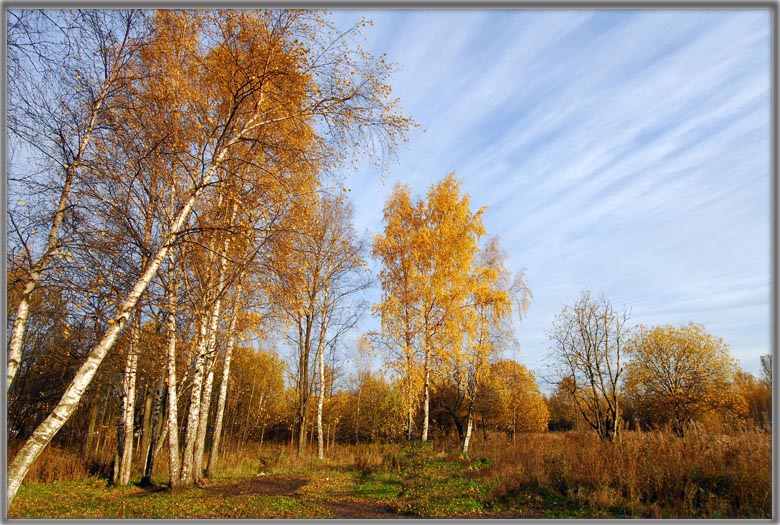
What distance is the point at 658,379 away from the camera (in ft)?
81.7

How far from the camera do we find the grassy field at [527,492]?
7121 mm

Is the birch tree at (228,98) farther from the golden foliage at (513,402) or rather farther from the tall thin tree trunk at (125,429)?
the golden foliage at (513,402)

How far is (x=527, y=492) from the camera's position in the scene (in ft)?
30.9

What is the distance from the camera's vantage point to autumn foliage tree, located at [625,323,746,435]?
73.7ft

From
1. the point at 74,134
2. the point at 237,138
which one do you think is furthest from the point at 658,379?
the point at 74,134

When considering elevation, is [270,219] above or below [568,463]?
above

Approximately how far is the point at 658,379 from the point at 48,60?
100 ft

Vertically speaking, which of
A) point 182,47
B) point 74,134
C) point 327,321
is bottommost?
point 327,321

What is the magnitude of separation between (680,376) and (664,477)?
66.7 feet

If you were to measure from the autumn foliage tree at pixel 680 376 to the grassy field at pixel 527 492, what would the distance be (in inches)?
617

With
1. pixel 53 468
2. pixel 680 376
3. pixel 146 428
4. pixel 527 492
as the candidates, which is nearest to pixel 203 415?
pixel 53 468

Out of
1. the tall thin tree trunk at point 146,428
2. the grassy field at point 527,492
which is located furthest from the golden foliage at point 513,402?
the tall thin tree trunk at point 146,428

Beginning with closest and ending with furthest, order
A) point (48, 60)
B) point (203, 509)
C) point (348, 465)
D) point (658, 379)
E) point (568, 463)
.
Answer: point (48, 60), point (203, 509), point (568, 463), point (348, 465), point (658, 379)

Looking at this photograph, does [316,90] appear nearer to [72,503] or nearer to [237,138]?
[237,138]
